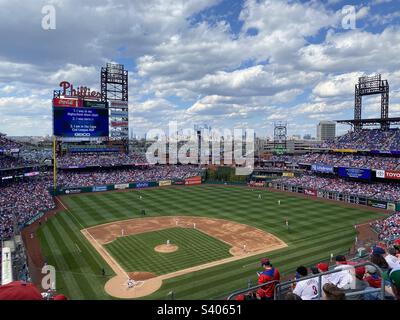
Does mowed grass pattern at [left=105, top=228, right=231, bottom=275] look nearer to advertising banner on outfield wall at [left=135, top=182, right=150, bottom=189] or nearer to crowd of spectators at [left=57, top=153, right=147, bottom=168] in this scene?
advertising banner on outfield wall at [left=135, top=182, right=150, bottom=189]

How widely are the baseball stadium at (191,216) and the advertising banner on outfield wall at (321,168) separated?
20 centimetres

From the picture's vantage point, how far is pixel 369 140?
2472 inches

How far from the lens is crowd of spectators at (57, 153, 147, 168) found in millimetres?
69500

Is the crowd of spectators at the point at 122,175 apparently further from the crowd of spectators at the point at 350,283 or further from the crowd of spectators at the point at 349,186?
the crowd of spectators at the point at 350,283

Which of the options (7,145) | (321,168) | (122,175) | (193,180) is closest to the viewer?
(7,145)

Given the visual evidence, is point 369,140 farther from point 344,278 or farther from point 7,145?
point 7,145

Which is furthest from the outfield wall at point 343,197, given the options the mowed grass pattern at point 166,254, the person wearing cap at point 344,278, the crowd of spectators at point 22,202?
the person wearing cap at point 344,278

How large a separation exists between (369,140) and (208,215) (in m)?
39.3

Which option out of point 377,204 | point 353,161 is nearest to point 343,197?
point 377,204

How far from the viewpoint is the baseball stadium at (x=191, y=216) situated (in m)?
17.1

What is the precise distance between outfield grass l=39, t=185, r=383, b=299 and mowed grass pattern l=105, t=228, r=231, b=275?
77.8 inches

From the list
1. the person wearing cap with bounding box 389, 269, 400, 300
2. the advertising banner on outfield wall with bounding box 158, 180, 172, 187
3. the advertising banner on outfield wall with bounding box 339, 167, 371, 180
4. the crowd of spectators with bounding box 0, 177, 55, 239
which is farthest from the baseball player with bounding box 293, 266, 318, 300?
the advertising banner on outfield wall with bounding box 158, 180, 172, 187

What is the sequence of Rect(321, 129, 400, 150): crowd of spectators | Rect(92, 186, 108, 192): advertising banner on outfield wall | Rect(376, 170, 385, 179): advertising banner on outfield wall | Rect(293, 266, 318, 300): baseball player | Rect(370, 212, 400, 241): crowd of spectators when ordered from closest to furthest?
Rect(293, 266, 318, 300): baseball player
Rect(370, 212, 400, 241): crowd of spectators
Rect(376, 170, 385, 179): advertising banner on outfield wall
Rect(321, 129, 400, 150): crowd of spectators
Rect(92, 186, 108, 192): advertising banner on outfield wall
